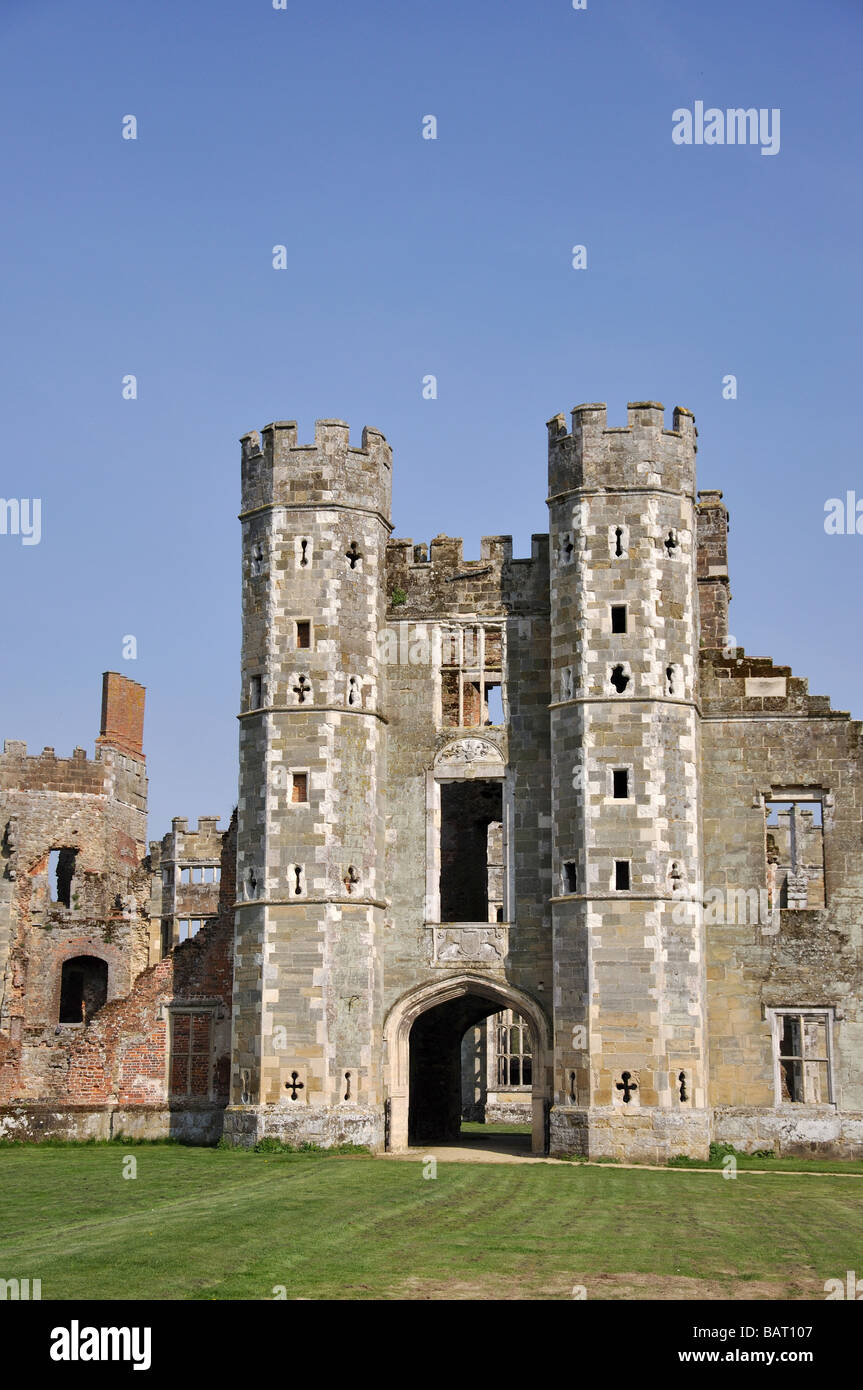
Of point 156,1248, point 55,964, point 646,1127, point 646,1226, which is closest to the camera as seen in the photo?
point 156,1248

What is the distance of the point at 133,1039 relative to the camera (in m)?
33.4

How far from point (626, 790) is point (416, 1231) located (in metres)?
12.6

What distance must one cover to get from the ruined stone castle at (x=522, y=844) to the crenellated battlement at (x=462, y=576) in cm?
5

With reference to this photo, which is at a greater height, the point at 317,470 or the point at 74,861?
the point at 317,470

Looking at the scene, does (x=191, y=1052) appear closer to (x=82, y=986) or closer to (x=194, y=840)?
(x=82, y=986)

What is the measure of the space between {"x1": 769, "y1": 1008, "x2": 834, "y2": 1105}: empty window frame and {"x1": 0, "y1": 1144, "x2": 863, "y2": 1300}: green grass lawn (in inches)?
159

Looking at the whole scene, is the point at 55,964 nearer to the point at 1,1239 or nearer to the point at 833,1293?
the point at 1,1239

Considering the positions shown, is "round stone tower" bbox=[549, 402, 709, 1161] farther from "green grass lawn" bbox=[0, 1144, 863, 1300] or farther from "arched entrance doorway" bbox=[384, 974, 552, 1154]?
"green grass lawn" bbox=[0, 1144, 863, 1300]

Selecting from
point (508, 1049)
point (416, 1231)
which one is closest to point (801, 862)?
point (508, 1049)

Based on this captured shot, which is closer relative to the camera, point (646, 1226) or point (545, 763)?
point (646, 1226)

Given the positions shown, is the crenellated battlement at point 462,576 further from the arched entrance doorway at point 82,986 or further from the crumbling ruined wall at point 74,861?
the arched entrance doorway at point 82,986

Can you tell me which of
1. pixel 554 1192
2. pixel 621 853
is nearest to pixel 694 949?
pixel 621 853

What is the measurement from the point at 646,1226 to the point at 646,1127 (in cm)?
925

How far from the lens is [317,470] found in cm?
3164
